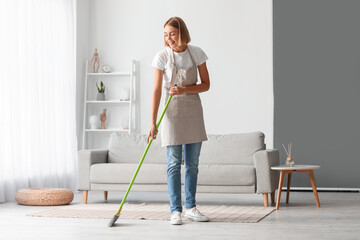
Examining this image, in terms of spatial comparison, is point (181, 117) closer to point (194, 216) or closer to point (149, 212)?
point (194, 216)

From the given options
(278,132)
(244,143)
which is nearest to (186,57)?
(244,143)

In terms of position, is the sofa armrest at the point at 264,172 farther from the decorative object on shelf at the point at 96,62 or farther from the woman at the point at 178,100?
the decorative object on shelf at the point at 96,62

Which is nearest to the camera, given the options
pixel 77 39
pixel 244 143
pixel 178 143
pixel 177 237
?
pixel 177 237

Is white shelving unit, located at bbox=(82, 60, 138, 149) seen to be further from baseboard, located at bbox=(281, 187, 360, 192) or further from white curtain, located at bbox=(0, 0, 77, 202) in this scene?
baseboard, located at bbox=(281, 187, 360, 192)

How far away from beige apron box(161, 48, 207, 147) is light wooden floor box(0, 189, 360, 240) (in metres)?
0.55

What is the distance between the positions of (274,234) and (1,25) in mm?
3411

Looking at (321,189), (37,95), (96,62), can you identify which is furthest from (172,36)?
(96,62)

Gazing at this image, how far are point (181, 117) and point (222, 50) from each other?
3230 millimetres

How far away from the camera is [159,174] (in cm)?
521

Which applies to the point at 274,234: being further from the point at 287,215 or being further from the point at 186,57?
the point at 186,57

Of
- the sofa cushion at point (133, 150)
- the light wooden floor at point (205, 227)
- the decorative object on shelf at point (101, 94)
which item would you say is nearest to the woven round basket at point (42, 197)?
the light wooden floor at point (205, 227)

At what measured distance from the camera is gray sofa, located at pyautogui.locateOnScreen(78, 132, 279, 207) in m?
5.02

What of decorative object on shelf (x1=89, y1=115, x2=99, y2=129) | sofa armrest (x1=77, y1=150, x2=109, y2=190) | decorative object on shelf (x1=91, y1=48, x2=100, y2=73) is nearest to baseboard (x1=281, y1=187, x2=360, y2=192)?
sofa armrest (x1=77, y1=150, x2=109, y2=190)

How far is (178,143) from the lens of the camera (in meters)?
3.81
